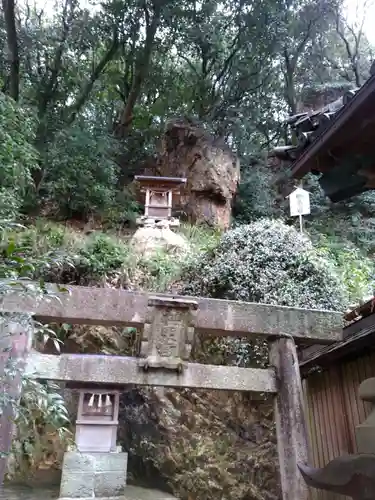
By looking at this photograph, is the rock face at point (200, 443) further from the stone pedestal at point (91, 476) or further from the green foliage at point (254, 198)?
the green foliage at point (254, 198)

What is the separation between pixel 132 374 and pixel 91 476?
10.7ft

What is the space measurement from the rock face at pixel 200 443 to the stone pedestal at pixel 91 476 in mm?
1355

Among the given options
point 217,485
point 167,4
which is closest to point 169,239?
point 217,485

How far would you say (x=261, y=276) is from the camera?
319 inches

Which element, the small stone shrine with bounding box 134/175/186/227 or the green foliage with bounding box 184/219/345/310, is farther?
the small stone shrine with bounding box 134/175/186/227

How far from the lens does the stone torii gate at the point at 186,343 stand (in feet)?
15.2

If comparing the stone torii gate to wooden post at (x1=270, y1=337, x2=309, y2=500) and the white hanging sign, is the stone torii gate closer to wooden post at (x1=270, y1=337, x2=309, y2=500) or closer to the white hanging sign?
wooden post at (x1=270, y1=337, x2=309, y2=500)

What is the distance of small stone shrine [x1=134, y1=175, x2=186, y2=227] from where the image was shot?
40.8 feet

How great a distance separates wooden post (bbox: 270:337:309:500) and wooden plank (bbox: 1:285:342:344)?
0.85 ft

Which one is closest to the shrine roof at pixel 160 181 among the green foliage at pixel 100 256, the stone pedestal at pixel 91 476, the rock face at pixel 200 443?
the green foliage at pixel 100 256

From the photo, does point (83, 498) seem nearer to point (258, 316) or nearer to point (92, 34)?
point (258, 316)

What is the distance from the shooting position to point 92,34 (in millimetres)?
13812

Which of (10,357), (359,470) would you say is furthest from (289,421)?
(10,357)

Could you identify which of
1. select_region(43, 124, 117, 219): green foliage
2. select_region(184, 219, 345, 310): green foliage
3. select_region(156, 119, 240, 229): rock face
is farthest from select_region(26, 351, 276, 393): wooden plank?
select_region(156, 119, 240, 229): rock face
